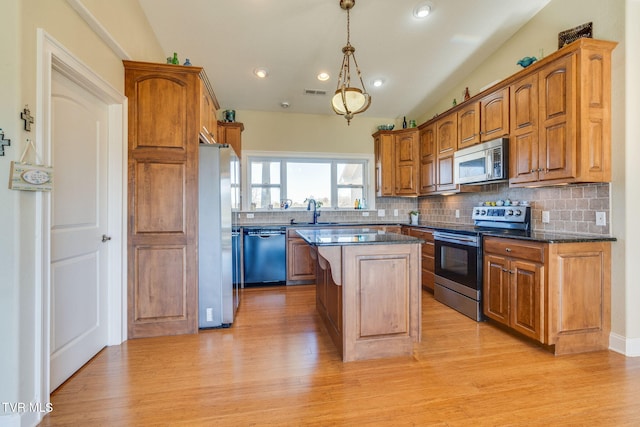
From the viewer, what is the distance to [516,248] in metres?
2.57

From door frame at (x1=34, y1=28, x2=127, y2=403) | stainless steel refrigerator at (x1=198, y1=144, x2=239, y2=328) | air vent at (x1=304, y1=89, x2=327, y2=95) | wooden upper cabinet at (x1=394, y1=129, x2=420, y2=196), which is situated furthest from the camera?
wooden upper cabinet at (x1=394, y1=129, x2=420, y2=196)

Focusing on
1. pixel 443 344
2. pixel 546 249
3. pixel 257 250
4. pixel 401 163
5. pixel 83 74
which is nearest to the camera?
pixel 83 74

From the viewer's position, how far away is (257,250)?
14.5ft

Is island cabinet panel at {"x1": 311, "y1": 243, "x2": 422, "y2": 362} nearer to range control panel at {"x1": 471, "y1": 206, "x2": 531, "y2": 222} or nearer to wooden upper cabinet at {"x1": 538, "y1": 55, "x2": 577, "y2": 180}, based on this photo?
wooden upper cabinet at {"x1": 538, "y1": 55, "x2": 577, "y2": 180}

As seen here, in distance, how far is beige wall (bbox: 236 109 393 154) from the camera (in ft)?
16.4

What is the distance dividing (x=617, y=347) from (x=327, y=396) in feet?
7.92

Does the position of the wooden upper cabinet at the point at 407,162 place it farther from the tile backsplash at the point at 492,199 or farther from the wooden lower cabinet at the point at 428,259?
the wooden lower cabinet at the point at 428,259

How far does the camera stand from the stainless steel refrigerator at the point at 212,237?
2.79 m

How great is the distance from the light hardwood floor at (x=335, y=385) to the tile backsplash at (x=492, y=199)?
3.77 ft

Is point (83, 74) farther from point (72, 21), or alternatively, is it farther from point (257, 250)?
point (257, 250)

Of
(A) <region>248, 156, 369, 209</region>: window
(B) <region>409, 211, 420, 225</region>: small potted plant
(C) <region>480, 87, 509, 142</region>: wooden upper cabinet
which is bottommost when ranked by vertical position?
(B) <region>409, 211, 420, 225</region>: small potted plant

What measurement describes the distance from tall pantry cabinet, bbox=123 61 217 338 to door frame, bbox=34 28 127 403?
0.08 metres

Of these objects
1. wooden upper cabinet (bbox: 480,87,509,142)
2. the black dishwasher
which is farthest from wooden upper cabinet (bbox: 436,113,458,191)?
the black dishwasher

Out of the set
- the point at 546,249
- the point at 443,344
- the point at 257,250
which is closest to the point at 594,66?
the point at 546,249
